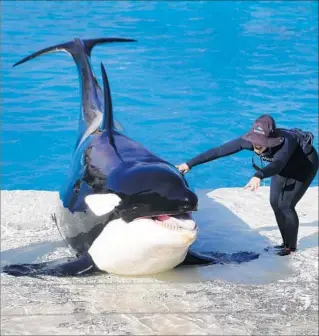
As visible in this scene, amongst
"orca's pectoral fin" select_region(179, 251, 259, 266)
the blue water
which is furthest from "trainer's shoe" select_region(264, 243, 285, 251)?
the blue water

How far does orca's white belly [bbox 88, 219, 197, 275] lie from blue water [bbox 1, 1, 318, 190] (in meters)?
4.35

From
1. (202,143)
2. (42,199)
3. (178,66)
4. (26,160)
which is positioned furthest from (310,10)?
(42,199)

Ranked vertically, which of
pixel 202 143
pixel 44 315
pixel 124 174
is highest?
pixel 124 174

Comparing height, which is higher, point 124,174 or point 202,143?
point 124,174

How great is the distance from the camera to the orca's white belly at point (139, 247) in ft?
18.1

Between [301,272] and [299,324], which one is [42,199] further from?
[299,324]

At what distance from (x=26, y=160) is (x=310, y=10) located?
11.7 meters

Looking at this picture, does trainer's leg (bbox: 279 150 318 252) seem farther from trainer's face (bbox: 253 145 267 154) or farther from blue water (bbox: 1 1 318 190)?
blue water (bbox: 1 1 318 190)

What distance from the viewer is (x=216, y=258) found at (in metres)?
6.71

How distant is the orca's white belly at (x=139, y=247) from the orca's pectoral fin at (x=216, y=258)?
0.30m

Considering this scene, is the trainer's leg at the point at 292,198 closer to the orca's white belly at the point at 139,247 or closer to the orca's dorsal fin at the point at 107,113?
the orca's white belly at the point at 139,247

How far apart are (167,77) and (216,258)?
8.28 metres

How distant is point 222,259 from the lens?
6723 mm

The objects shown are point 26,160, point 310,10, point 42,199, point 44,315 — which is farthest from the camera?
point 310,10
